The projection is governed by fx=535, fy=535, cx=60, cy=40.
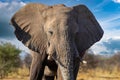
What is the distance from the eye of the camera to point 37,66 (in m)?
11.3

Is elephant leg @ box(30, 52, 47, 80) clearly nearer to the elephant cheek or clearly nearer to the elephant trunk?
the elephant cheek

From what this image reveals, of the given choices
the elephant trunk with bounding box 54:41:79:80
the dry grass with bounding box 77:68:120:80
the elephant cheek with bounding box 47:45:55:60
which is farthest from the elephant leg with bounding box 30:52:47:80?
the dry grass with bounding box 77:68:120:80

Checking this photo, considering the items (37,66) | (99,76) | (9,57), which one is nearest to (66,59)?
(37,66)

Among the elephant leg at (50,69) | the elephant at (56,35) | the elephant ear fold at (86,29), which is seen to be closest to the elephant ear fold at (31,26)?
the elephant at (56,35)

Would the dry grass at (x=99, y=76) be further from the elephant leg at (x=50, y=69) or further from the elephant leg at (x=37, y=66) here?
the elephant leg at (x=37, y=66)

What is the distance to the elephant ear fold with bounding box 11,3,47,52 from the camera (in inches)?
429

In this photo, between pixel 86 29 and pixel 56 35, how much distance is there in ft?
4.70

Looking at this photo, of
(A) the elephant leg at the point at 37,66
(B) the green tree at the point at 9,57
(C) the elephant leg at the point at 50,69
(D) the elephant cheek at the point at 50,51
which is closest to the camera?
(D) the elephant cheek at the point at 50,51

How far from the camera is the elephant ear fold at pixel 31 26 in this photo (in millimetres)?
10906

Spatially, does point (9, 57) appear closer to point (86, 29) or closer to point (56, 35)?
point (86, 29)

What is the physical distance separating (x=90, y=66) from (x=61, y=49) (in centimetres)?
3089

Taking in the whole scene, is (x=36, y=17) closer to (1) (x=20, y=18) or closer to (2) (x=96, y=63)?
(1) (x=20, y=18)

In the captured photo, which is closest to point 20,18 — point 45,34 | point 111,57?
point 45,34

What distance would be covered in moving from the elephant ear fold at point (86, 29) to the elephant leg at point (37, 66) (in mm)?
812
